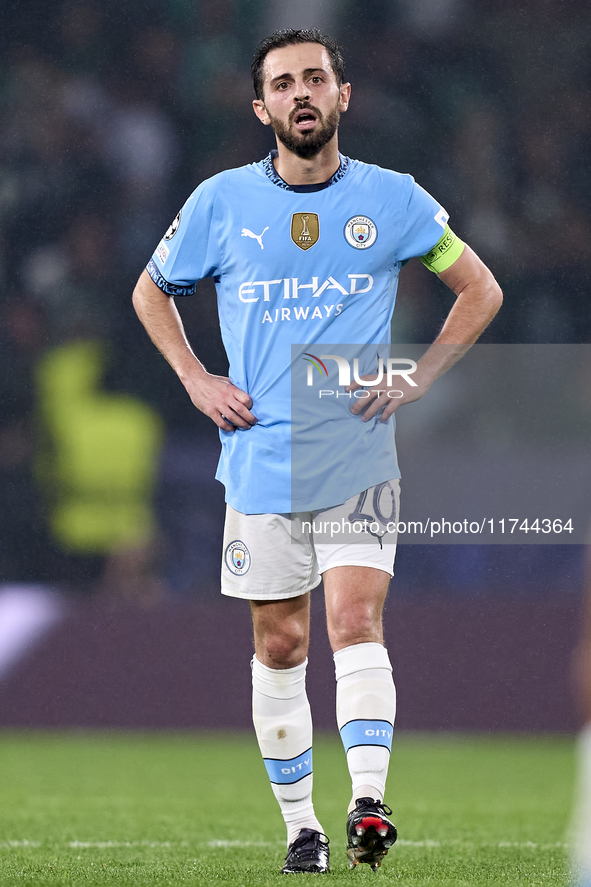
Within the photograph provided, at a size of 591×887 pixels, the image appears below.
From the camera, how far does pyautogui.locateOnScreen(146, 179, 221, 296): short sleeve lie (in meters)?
3.65

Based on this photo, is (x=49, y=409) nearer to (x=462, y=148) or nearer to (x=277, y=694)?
(x=462, y=148)

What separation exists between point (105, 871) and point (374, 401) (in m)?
1.41

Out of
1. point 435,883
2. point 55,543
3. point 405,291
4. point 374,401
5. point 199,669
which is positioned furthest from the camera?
→ point 405,291

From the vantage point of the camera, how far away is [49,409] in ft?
26.9

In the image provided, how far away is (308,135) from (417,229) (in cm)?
40

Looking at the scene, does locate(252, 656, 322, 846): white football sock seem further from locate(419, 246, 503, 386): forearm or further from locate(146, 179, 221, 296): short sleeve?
locate(146, 179, 221, 296): short sleeve

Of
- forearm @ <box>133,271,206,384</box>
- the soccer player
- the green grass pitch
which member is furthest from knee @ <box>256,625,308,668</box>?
forearm @ <box>133,271,206,384</box>

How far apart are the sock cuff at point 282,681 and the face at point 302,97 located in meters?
1.40

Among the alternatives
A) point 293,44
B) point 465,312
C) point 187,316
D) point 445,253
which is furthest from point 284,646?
point 187,316

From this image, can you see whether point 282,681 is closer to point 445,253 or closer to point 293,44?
point 445,253

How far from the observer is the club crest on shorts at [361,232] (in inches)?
140

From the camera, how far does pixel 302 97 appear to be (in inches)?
139

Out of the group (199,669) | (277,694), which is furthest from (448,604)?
(277,694)

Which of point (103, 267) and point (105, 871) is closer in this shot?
point (105, 871)
